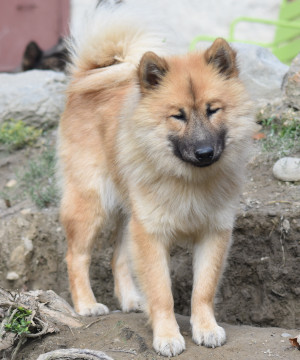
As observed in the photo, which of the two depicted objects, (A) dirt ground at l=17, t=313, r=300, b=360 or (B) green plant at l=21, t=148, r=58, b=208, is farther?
(B) green plant at l=21, t=148, r=58, b=208

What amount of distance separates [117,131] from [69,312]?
46.7 inches

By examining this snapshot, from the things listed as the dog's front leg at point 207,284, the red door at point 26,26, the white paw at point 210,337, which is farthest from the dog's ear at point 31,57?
the white paw at point 210,337

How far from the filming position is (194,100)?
3459 mm

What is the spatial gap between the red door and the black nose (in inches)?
278

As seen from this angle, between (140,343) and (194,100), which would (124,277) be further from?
(194,100)

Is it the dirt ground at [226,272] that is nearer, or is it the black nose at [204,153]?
the black nose at [204,153]

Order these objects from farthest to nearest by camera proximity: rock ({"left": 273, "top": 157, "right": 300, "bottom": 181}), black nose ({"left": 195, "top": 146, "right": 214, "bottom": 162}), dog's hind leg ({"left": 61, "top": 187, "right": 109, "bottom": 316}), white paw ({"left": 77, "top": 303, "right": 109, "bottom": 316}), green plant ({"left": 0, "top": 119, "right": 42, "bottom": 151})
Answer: green plant ({"left": 0, "top": 119, "right": 42, "bottom": 151}) → rock ({"left": 273, "top": 157, "right": 300, "bottom": 181}) → dog's hind leg ({"left": 61, "top": 187, "right": 109, "bottom": 316}) → white paw ({"left": 77, "top": 303, "right": 109, "bottom": 316}) → black nose ({"left": 195, "top": 146, "right": 214, "bottom": 162})

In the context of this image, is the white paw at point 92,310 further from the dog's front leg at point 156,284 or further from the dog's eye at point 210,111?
the dog's eye at point 210,111

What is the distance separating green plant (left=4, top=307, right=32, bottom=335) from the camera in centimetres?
339

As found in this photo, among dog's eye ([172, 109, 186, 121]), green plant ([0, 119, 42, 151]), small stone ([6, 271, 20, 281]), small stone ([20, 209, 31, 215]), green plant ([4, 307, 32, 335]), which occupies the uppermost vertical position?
dog's eye ([172, 109, 186, 121])

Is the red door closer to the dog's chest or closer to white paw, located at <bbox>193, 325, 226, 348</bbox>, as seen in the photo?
the dog's chest

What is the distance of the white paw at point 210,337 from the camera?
11.7 feet

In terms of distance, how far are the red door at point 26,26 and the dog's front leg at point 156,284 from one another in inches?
269

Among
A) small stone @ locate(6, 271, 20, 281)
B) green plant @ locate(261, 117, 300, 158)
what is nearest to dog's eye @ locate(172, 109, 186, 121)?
green plant @ locate(261, 117, 300, 158)
